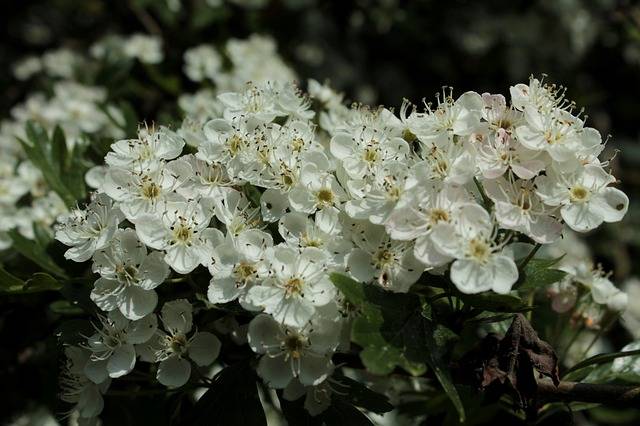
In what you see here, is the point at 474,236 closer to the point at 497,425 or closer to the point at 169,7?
the point at 497,425

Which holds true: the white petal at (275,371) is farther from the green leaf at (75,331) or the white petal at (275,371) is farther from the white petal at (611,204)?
the white petal at (611,204)

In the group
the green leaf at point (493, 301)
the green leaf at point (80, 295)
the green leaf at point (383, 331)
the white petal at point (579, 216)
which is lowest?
the green leaf at point (80, 295)

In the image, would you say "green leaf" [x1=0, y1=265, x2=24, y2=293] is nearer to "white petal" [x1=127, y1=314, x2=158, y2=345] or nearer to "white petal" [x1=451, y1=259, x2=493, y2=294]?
"white petal" [x1=127, y1=314, x2=158, y2=345]

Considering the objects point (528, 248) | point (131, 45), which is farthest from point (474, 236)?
point (131, 45)

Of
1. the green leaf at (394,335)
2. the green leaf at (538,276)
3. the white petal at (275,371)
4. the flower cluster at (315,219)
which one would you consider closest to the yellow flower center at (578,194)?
the flower cluster at (315,219)

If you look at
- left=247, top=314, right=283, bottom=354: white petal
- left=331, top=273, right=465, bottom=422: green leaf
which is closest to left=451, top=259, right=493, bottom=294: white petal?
left=331, top=273, right=465, bottom=422: green leaf

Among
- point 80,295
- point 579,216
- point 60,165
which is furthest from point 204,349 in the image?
point 60,165

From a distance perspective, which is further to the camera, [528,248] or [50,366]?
[50,366]
